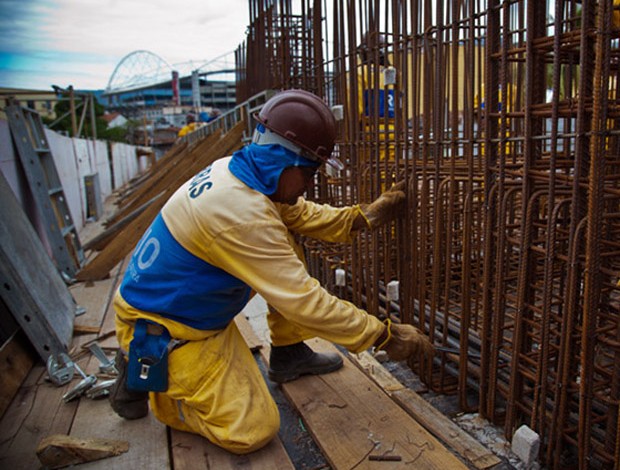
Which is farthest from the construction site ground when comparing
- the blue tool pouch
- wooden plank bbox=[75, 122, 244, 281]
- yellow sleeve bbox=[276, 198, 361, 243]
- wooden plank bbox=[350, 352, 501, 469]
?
wooden plank bbox=[75, 122, 244, 281]

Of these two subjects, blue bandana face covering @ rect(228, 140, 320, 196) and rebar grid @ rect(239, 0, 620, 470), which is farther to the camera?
blue bandana face covering @ rect(228, 140, 320, 196)

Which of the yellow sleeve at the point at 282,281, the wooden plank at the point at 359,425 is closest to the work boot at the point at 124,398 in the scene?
the wooden plank at the point at 359,425

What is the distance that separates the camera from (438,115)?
2.65 metres

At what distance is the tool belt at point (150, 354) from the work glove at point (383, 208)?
1350mm

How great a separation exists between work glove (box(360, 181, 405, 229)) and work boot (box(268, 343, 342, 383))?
94cm

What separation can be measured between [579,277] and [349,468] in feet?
4.37

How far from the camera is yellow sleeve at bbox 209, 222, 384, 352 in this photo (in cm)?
221

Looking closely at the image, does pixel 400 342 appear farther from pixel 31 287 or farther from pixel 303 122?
pixel 31 287

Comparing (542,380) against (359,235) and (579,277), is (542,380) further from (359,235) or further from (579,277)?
(359,235)

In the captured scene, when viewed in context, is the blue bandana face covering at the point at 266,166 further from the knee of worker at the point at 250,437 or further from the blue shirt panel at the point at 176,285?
the knee of worker at the point at 250,437

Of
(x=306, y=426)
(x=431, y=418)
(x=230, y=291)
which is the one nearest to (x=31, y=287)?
(x=230, y=291)

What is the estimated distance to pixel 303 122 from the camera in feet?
7.68

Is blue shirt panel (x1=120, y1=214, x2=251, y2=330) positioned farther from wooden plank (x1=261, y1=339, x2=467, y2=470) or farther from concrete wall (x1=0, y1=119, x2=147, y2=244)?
concrete wall (x1=0, y1=119, x2=147, y2=244)

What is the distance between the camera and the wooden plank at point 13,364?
3.00 metres
